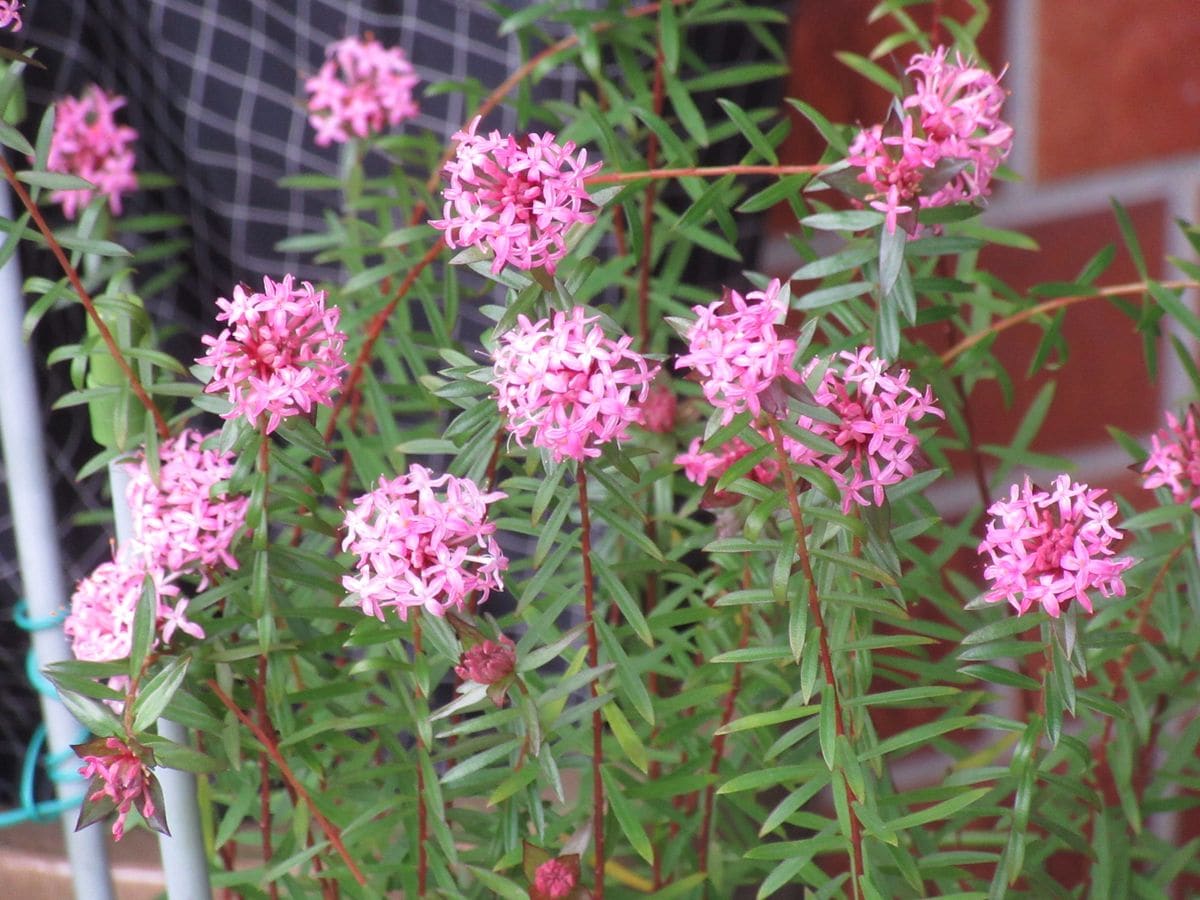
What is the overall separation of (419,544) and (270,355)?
77 millimetres

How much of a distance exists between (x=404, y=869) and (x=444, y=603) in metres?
0.16

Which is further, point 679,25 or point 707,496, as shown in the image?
point 679,25

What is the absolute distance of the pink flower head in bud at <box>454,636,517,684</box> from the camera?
15.9 inches

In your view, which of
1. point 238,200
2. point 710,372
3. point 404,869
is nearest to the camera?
point 710,372

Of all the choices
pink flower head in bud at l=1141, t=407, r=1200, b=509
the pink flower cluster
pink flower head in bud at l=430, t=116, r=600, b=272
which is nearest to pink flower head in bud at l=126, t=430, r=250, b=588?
pink flower head in bud at l=430, t=116, r=600, b=272

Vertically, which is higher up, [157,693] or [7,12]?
[7,12]

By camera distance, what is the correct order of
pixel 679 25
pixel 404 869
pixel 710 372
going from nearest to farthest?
pixel 710 372 → pixel 404 869 → pixel 679 25

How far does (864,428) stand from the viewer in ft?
1.25

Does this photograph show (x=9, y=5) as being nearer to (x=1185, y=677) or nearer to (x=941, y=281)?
(x=941, y=281)

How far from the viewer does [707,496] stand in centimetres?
44

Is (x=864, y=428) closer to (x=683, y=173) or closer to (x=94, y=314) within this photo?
(x=683, y=173)

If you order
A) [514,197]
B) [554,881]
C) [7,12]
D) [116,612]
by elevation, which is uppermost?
[7,12]

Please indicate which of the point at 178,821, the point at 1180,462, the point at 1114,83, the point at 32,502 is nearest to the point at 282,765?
the point at 178,821

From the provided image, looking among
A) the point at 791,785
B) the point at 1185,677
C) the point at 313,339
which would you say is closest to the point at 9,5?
the point at 313,339
